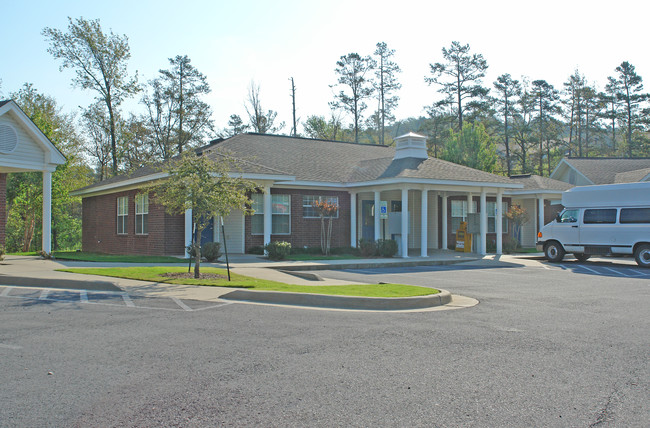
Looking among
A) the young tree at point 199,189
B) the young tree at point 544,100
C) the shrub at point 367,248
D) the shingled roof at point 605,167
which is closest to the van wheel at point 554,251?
the shrub at point 367,248

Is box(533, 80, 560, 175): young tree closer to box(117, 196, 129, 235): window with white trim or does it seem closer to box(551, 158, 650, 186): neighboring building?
box(551, 158, 650, 186): neighboring building

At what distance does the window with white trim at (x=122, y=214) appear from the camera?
26.0 meters

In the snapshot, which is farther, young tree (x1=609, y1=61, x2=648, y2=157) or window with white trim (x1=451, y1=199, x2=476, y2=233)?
young tree (x1=609, y1=61, x2=648, y2=157)

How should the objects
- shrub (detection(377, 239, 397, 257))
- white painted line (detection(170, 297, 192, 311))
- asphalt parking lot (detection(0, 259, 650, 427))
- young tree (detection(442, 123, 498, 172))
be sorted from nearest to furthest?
asphalt parking lot (detection(0, 259, 650, 427))
white painted line (detection(170, 297, 192, 311))
shrub (detection(377, 239, 397, 257))
young tree (detection(442, 123, 498, 172))

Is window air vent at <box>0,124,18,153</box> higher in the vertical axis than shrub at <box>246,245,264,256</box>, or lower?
A: higher

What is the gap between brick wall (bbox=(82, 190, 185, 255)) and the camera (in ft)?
74.9

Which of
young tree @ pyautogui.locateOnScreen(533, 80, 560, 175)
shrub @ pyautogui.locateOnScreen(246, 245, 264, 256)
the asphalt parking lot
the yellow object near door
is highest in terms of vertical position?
young tree @ pyautogui.locateOnScreen(533, 80, 560, 175)

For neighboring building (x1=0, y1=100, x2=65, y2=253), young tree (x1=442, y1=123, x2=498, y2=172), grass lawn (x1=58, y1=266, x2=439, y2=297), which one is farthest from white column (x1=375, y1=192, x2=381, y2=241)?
young tree (x1=442, y1=123, x2=498, y2=172)

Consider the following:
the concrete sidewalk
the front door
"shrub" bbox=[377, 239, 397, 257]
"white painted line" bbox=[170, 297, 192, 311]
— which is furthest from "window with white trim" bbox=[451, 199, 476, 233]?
"white painted line" bbox=[170, 297, 192, 311]

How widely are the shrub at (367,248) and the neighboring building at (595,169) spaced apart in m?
22.0

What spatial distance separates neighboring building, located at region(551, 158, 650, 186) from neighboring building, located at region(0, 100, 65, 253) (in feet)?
110

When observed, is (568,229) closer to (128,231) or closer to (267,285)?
(267,285)

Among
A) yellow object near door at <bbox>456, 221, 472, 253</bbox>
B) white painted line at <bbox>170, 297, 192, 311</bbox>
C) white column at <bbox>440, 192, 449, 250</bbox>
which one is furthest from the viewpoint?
white column at <bbox>440, 192, 449, 250</bbox>

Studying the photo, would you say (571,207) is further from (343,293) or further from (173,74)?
(173,74)
